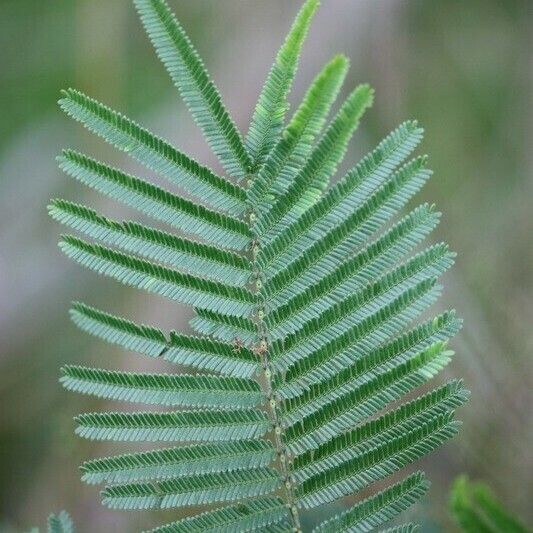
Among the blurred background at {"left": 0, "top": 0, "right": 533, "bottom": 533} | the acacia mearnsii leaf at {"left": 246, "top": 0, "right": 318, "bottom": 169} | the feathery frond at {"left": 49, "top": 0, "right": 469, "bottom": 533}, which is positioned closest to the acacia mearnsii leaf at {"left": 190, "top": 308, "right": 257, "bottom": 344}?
the feathery frond at {"left": 49, "top": 0, "right": 469, "bottom": 533}

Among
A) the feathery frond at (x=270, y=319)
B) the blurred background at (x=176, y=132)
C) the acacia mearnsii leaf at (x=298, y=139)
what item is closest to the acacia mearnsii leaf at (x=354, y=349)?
the feathery frond at (x=270, y=319)

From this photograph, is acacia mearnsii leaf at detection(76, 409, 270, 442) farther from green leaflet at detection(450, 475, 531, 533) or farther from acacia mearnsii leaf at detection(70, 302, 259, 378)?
green leaflet at detection(450, 475, 531, 533)

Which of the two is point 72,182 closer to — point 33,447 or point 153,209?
point 33,447

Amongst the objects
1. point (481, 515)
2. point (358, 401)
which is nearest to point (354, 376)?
point (358, 401)

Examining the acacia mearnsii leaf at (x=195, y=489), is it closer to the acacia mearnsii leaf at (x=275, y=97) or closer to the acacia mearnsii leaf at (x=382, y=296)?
the acacia mearnsii leaf at (x=382, y=296)

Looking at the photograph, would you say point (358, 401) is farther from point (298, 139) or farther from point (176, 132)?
point (176, 132)

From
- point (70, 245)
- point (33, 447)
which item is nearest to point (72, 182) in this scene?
point (33, 447)
